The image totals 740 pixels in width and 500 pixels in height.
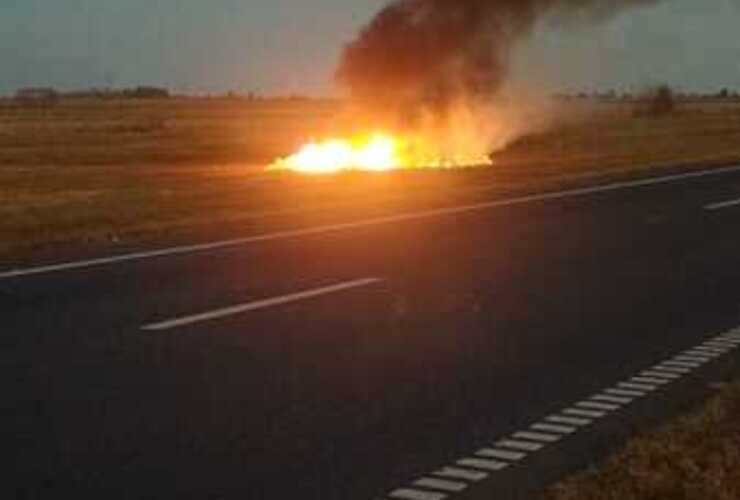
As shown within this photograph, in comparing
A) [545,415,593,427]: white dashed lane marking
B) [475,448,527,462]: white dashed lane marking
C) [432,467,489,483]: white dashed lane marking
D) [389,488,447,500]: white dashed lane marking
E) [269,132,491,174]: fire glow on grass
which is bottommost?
[545,415,593,427]: white dashed lane marking

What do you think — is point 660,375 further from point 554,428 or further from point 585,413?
point 554,428

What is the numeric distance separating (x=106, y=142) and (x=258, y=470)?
6034 centimetres

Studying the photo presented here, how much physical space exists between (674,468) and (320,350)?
11.2 feet

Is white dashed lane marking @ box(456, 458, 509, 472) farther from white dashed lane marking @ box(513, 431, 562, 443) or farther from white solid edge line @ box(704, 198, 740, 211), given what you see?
white solid edge line @ box(704, 198, 740, 211)

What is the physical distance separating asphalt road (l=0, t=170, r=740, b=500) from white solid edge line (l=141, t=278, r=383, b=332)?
1.0 inches

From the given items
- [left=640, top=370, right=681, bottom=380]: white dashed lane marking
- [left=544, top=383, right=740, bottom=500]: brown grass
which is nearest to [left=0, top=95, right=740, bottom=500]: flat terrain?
[left=640, top=370, right=681, bottom=380]: white dashed lane marking

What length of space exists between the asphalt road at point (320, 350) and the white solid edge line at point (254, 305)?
26mm

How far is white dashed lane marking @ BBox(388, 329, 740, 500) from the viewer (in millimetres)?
6129

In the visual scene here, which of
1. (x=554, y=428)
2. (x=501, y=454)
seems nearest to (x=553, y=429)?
(x=554, y=428)

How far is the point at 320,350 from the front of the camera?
9.32 meters

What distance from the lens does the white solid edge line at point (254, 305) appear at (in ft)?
33.5

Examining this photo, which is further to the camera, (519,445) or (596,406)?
(596,406)

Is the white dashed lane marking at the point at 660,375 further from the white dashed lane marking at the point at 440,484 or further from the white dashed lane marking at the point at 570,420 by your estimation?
the white dashed lane marking at the point at 440,484

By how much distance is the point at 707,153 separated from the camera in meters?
47.3
